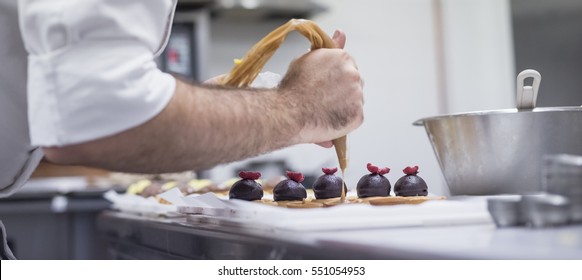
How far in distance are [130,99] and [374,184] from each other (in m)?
0.52

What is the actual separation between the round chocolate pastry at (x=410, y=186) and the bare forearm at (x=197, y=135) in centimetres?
25

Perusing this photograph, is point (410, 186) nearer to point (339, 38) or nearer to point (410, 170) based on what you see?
point (410, 170)

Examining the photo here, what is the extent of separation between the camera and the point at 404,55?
4332 mm

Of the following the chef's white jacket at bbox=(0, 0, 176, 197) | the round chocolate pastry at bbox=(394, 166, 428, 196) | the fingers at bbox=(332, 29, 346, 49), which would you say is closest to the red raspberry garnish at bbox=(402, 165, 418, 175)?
the round chocolate pastry at bbox=(394, 166, 428, 196)

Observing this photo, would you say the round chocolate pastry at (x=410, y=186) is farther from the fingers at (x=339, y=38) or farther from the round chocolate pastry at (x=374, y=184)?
the fingers at (x=339, y=38)

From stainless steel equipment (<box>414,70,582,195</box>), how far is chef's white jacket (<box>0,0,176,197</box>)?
0.50m

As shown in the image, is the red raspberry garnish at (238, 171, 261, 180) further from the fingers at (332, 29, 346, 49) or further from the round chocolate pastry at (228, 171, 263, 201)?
the fingers at (332, 29, 346, 49)

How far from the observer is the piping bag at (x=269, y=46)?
117 centimetres

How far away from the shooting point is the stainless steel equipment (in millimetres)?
1138

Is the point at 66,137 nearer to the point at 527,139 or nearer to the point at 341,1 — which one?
the point at 527,139

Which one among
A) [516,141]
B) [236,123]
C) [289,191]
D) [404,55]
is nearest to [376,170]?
[289,191]

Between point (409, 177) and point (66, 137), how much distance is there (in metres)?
0.63
